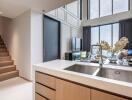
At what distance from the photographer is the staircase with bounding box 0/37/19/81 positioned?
4.48 m

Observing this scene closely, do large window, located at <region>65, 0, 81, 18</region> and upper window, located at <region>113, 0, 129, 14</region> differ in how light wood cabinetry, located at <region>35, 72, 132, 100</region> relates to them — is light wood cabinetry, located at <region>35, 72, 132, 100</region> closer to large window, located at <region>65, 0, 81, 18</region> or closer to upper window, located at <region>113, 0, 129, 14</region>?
large window, located at <region>65, 0, 81, 18</region>

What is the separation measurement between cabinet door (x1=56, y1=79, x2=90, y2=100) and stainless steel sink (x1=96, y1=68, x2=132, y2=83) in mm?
449

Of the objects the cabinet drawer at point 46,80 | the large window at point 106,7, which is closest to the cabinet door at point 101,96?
the cabinet drawer at point 46,80

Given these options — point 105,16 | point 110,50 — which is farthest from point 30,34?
point 105,16

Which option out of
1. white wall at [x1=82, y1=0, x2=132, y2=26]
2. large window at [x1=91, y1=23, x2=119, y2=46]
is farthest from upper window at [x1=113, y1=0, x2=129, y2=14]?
large window at [x1=91, y1=23, x2=119, y2=46]

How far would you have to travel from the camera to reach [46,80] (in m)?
1.86

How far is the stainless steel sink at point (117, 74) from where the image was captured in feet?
5.40

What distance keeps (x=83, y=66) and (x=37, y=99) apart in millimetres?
910

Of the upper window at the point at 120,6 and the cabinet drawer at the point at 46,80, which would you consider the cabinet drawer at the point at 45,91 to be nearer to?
the cabinet drawer at the point at 46,80

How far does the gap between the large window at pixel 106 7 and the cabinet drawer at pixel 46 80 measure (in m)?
7.40

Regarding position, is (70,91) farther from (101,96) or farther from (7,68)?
(7,68)

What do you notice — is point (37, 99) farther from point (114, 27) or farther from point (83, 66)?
point (114, 27)

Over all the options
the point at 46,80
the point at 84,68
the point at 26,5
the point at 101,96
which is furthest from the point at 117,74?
the point at 26,5

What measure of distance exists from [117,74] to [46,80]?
3.24 feet
